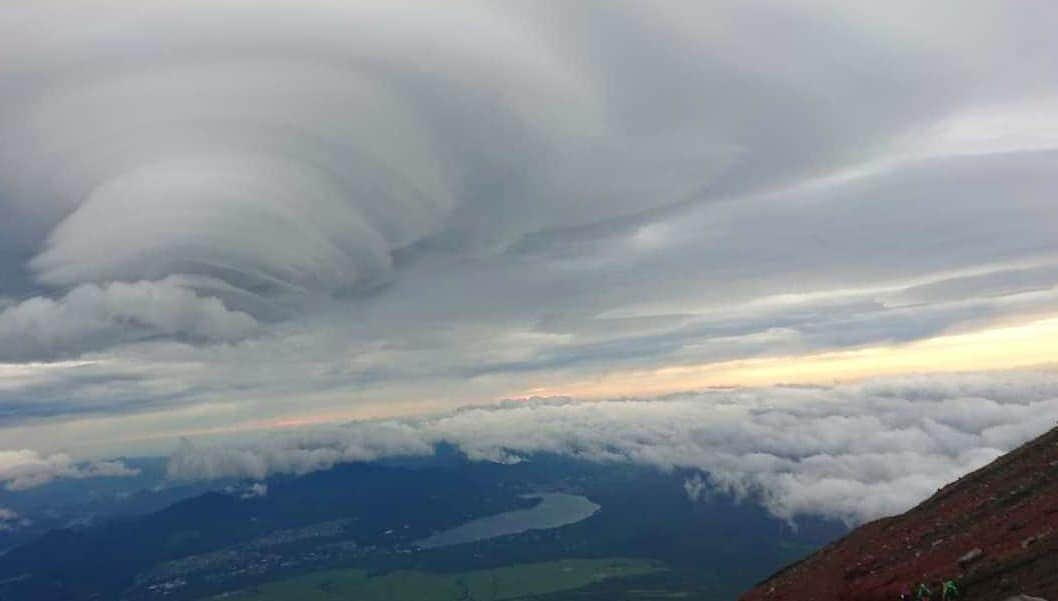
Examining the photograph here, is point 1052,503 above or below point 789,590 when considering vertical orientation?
above

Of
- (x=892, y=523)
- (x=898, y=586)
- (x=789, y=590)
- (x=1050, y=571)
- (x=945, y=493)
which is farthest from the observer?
(x=945, y=493)

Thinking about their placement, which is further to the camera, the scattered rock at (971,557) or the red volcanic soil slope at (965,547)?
the scattered rock at (971,557)

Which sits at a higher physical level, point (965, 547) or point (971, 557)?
point (971, 557)

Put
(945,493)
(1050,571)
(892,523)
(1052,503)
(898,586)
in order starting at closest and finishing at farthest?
(1050,571)
(898,586)
(1052,503)
(892,523)
(945,493)

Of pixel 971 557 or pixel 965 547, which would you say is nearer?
pixel 971 557

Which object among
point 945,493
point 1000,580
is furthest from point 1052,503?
point 945,493

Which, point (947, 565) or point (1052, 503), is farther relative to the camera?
point (1052, 503)

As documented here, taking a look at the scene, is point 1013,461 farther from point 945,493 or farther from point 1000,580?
point 1000,580

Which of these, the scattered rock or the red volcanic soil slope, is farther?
the scattered rock
